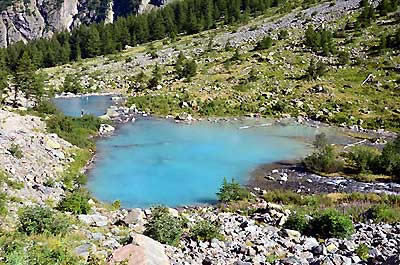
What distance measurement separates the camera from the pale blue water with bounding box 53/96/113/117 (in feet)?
167

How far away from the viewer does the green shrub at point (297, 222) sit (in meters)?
18.4

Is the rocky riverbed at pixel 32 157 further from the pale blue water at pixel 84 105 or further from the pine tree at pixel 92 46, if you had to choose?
the pine tree at pixel 92 46

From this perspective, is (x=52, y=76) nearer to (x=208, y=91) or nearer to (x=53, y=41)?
(x=208, y=91)

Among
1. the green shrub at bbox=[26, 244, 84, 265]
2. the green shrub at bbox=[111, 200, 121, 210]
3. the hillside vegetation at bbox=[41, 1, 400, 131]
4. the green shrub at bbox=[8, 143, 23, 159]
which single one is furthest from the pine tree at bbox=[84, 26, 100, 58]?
the green shrub at bbox=[26, 244, 84, 265]

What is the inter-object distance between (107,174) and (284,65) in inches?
1575

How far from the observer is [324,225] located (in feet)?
58.6

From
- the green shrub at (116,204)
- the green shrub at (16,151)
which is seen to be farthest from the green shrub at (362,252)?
the green shrub at (16,151)

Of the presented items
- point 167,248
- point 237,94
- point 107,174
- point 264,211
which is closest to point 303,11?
point 237,94

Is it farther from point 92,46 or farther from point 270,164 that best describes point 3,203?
point 92,46

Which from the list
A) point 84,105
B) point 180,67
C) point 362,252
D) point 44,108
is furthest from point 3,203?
point 180,67

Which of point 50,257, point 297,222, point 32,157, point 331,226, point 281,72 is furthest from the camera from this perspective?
point 281,72

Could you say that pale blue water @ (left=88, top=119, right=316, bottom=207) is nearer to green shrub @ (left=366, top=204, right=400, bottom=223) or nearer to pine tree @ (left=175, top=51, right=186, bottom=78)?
green shrub @ (left=366, top=204, right=400, bottom=223)

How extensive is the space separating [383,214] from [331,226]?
3720 millimetres

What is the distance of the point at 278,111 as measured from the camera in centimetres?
5122
